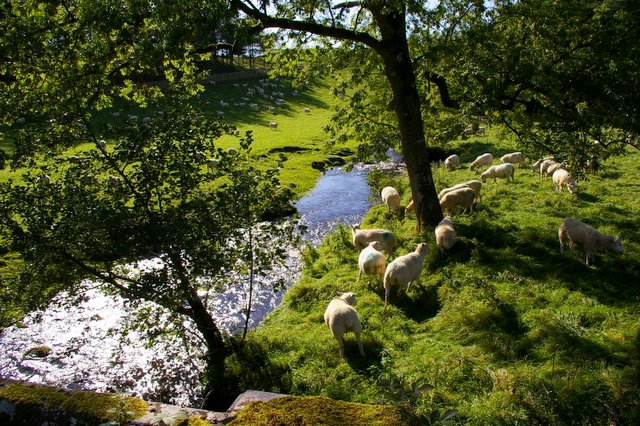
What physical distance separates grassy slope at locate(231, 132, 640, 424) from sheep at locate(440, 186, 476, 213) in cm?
81

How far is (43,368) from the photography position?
38.7 feet

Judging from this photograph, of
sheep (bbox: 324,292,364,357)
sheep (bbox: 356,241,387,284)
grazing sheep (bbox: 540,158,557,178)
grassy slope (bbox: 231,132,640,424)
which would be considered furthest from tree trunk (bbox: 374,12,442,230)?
grazing sheep (bbox: 540,158,557,178)

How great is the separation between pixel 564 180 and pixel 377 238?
8.73 metres

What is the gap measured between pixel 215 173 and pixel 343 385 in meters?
4.99

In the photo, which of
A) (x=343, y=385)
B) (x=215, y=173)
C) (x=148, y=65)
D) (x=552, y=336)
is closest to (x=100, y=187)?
(x=215, y=173)

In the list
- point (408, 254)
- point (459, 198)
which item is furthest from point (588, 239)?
point (459, 198)

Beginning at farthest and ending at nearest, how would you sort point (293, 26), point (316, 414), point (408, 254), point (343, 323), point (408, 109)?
point (408, 109), point (408, 254), point (293, 26), point (343, 323), point (316, 414)

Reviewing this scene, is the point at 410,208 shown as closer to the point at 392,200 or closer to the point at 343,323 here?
the point at 392,200

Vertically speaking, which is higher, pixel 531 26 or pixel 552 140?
pixel 531 26

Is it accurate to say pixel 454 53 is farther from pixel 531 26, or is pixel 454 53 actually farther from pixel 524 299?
pixel 524 299

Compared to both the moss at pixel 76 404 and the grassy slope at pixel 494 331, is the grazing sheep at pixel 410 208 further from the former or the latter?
the moss at pixel 76 404

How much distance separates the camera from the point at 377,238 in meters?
14.9

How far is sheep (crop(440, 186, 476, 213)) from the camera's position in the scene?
16.9m

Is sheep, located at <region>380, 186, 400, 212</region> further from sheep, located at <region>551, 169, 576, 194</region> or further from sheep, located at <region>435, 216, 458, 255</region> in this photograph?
sheep, located at <region>551, 169, 576, 194</region>
